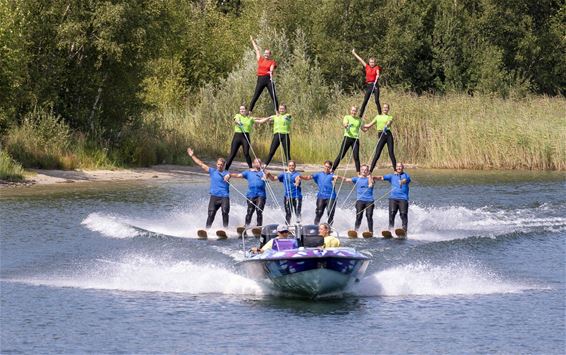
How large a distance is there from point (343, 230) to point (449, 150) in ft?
58.7

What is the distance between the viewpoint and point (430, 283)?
2200 centimetres

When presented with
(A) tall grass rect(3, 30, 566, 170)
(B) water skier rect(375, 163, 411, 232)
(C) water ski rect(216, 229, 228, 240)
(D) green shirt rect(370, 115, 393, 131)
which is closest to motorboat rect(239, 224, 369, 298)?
(C) water ski rect(216, 229, 228, 240)

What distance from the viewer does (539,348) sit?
17.3 meters

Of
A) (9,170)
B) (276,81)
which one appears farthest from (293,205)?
(276,81)

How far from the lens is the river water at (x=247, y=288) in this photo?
17766 millimetres

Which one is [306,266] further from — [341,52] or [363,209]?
[341,52]

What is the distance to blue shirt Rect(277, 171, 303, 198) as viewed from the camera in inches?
1089

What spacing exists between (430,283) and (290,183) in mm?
6751

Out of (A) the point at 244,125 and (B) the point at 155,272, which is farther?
(A) the point at 244,125

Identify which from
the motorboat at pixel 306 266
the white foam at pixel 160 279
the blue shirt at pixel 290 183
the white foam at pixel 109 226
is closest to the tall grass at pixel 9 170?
the white foam at pixel 109 226

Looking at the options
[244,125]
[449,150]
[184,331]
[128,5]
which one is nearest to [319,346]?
[184,331]

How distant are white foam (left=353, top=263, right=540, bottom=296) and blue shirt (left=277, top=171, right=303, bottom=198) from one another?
485cm

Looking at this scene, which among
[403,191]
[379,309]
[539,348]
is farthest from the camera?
[403,191]

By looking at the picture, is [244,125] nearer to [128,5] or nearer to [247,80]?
[128,5]
